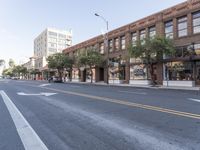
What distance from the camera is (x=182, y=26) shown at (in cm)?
2952

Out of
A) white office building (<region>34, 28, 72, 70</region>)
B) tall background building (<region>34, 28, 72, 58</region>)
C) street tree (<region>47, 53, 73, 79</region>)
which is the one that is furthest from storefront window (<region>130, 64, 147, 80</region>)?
tall background building (<region>34, 28, 72, 58</region>)

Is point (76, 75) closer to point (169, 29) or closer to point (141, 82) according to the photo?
point (141, 82)

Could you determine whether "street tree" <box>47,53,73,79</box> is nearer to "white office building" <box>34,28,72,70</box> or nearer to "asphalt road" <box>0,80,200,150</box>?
"asphalt road" <box>0,80,200,150</box>

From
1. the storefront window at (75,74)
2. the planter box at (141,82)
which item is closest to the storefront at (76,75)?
the storefront window at (75,74)

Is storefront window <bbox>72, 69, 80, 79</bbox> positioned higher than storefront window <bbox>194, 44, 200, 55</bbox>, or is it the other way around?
storefront window <bbox>194, 44, 200, 55</bbox>

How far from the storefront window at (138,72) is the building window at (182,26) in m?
7.56

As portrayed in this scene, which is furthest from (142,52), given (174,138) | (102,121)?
(174,138)

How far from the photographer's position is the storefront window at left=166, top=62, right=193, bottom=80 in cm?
2809

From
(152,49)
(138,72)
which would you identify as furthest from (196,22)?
(138,72)

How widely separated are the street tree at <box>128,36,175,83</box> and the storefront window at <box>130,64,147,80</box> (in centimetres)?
467

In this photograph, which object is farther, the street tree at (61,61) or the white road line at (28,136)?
the street tree at (61,61)

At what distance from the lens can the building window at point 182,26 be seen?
29.1 meters

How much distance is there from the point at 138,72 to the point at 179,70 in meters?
8.07

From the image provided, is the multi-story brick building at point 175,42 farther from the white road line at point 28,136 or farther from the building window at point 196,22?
the white road line at point 28,136
